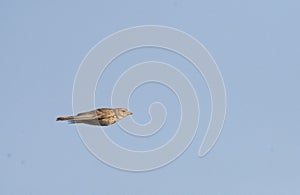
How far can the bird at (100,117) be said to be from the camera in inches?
731

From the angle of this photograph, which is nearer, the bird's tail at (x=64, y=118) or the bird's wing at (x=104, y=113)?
the bird's tail at (x=64, y=118)

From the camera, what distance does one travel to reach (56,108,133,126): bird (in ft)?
60.9

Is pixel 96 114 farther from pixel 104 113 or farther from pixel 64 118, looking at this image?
pixel 64 118

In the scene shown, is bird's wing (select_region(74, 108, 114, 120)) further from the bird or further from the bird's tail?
the bird's tail

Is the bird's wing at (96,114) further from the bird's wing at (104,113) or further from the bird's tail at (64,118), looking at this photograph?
the bird's tail at (64,118)

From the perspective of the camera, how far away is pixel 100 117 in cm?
1919

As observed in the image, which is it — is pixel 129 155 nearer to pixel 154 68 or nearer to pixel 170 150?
pixel 170 150

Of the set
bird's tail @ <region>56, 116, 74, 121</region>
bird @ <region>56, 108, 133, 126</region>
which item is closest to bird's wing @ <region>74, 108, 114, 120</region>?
bird @ <region>56, 108, 133, 126</region>

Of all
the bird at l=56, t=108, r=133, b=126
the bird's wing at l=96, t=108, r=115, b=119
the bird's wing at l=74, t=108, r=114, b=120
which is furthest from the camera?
the bird's wing at l=96, t=108, r=115, b=119

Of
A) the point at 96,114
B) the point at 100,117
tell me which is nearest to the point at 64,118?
the point at 96,114

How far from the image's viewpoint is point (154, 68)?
25.8 meters

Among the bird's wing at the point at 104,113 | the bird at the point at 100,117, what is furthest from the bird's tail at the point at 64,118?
the bird's wing at the point at 104,113

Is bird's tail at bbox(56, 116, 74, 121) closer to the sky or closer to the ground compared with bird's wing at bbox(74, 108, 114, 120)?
closer to the ground

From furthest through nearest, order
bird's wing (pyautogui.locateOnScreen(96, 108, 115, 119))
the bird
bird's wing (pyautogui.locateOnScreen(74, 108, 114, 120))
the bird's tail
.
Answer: bird's wing (pyautogui.locateOnScreen(96, 108, 115, 119)) < bird's wing (pyautogui.locateOnScreen(74, 108, 114, 120)) < the bird < the bird's tail
